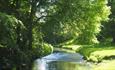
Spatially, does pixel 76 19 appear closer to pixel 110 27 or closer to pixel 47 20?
pixel 47 20

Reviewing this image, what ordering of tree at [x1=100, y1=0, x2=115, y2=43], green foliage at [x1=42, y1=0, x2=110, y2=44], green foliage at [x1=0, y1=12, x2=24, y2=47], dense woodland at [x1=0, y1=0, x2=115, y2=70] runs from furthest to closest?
1. tree at [x1=100, y1=0, x2=115, y2=43]
2. green foliage at [x1=42, y1=0, x2=110, y2=44]
3. dense woodland at [x1=0, y1=0, x2=115, y2=70]
4. green foliage at [x1=0, y1=12, x2=24, y2=47]

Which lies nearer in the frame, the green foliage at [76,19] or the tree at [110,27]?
the green foliage at [76,19]

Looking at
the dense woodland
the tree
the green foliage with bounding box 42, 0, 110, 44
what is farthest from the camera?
the tree

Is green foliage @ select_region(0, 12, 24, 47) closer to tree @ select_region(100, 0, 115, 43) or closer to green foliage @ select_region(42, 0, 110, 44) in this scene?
green foliage @ select_region(42, 0, 110, 44)

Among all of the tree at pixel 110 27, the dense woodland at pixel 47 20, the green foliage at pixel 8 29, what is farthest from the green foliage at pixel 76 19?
the tree at pixel 110 27

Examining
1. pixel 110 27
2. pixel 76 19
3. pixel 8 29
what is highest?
pixel 76 19

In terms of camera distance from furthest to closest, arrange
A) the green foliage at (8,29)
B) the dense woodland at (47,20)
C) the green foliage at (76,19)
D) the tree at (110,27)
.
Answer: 1. the tree at (110,27)
2. the green foliage at (76,19)
3. the dense woodland at (47,20)
4. the green foliage at (8,29)

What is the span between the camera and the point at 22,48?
3775 cm

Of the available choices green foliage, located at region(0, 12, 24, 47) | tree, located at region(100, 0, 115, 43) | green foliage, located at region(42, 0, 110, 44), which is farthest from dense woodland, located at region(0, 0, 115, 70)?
tree, located at region(100, 0, 115, 43)

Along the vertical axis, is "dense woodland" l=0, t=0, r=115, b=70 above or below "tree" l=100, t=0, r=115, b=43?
above

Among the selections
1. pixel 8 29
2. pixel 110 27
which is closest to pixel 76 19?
pixel 8 29

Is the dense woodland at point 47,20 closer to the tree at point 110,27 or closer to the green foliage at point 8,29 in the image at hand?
the green foliage at point 8,29

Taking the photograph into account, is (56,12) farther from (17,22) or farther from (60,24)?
(17,22)

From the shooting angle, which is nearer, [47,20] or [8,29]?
[8,29]
